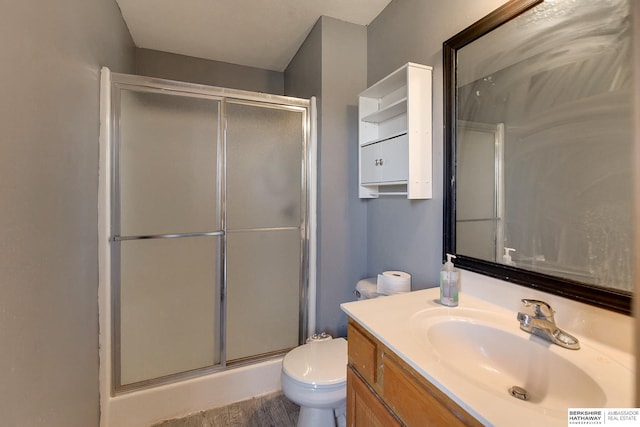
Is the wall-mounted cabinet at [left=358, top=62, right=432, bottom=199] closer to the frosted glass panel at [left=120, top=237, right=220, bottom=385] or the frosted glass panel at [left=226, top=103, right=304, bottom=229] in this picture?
the frosted glass panel at [left=226, top=103, right=304, bottom=229]

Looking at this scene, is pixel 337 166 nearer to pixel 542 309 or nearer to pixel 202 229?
pixel 202 229

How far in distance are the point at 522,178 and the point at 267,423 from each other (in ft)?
5.82

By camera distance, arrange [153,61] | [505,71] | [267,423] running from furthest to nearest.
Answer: [153,61]
[267,423]
[505,71]

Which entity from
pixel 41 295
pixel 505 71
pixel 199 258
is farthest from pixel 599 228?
pixel 199 258

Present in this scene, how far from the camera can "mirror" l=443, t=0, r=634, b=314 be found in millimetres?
695

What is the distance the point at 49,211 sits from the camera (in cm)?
93

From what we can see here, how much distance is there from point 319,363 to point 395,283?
21.9 inches

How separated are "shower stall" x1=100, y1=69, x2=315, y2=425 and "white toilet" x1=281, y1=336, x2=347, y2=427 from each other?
19.0 inches

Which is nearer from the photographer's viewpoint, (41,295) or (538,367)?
(538,367)

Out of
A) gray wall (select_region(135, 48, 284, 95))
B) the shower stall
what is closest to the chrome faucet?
the shower stall

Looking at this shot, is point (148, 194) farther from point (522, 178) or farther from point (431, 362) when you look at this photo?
point (522, 178)

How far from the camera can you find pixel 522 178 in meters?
0.91

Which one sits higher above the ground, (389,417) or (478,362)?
(478,362)

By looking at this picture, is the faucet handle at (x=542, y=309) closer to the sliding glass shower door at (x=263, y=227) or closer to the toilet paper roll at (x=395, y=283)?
the toilet paper roll at (x=395, y=283)
